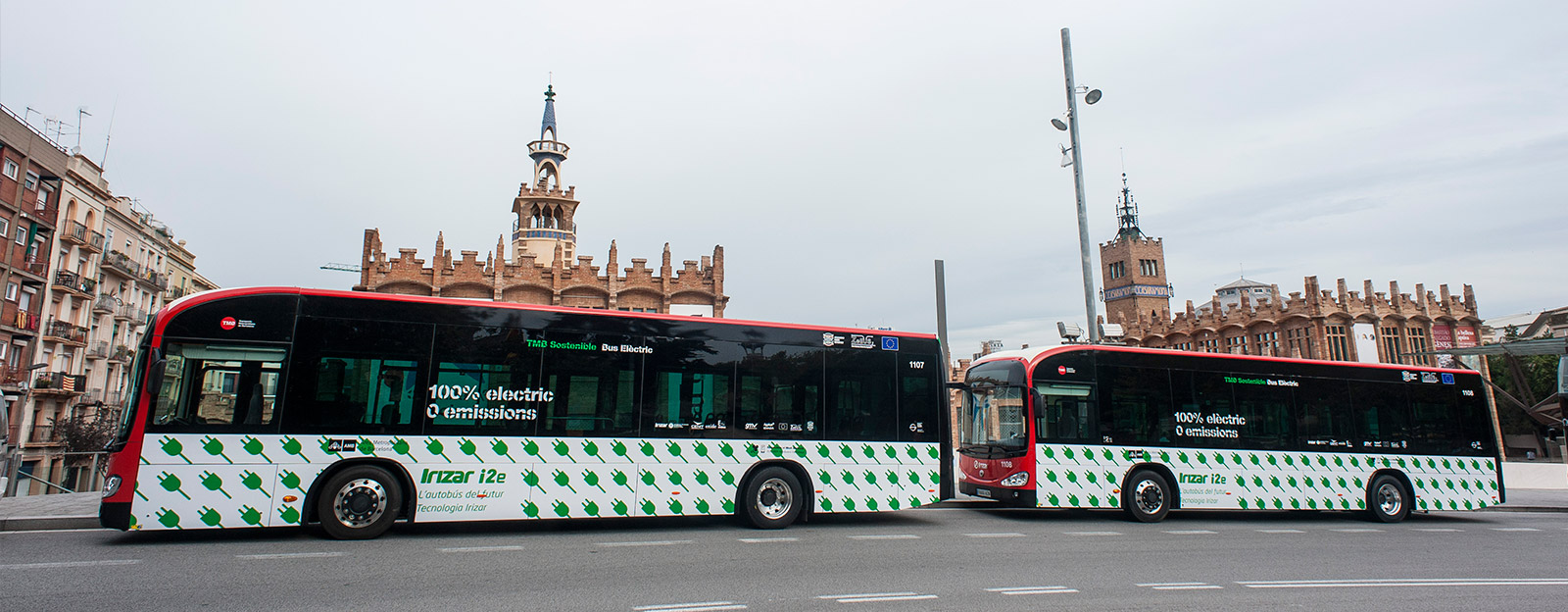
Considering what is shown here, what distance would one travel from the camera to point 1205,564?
27.6 ft

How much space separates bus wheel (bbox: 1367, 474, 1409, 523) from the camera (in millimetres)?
13531

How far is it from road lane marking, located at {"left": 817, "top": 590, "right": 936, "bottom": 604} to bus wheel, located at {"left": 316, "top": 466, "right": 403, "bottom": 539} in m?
5.44

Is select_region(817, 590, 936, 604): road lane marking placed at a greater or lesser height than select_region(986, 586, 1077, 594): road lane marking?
greater

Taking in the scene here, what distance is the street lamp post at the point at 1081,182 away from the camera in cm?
1575

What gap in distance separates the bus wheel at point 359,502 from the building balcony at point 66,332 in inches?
1434

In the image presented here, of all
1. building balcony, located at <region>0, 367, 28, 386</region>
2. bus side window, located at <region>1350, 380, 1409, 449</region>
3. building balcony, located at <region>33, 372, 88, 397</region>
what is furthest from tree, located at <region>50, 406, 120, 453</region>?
bus side window, located at <region>1350, 380, 1409, 449</region>

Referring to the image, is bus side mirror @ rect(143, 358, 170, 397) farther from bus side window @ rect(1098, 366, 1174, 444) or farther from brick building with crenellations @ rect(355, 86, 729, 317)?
brick building with crenellations @ rect(355, 86, 729, 317)

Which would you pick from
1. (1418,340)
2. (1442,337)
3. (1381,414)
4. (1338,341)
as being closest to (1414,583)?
(1381,414)

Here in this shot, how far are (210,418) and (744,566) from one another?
607cm

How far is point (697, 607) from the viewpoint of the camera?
19.3ft

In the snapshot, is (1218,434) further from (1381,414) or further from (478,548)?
(478,548)

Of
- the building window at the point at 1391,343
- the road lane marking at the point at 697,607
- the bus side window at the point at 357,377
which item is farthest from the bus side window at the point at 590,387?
the building window at the point at 1391,343

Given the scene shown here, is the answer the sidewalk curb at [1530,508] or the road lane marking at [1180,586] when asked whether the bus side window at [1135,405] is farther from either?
the sidewalk curb at [1530,508]

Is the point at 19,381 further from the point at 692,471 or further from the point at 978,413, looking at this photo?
the point at 978,413
